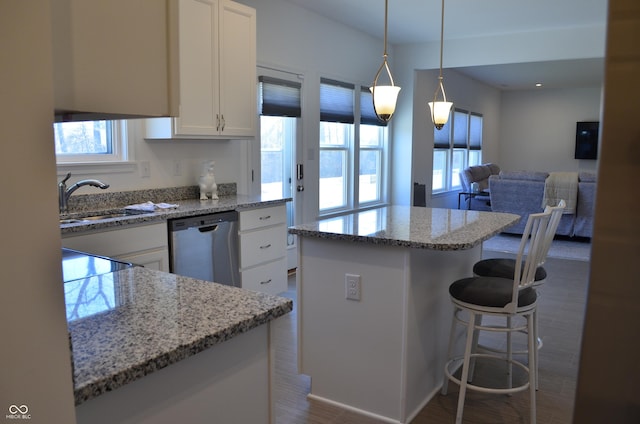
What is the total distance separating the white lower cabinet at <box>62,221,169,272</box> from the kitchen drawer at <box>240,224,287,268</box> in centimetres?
76

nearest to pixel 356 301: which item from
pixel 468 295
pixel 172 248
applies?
pixel 468 295

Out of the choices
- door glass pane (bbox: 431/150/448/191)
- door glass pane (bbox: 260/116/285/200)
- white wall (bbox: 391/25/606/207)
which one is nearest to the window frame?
door glass pane (bbox: 260/116/285/200)

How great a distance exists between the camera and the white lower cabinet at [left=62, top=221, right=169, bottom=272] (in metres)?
2.76

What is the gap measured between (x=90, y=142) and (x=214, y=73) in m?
1.05

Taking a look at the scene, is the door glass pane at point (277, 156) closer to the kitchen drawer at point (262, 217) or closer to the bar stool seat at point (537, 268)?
the kitchen drawer at point (262, 217)

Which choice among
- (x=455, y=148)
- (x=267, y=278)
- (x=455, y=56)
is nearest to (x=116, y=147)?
(x=267, y=278)

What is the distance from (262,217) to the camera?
4.07 metres

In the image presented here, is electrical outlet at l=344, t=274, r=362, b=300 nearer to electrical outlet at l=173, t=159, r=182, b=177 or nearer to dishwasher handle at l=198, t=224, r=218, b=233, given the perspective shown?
dishwasher handle at l=198, t=224, r=218, b=233

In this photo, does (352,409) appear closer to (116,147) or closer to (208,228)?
(208,228)

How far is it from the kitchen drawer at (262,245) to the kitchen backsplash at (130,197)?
651 millimetres

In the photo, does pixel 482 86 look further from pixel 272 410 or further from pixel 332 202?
pixel 272 410

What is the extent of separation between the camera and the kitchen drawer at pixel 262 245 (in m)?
3.94

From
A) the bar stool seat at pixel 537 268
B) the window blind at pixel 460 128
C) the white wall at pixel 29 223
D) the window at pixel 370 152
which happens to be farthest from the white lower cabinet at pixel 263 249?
the window blind at pixel 460 128

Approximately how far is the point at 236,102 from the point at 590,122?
10.4 metres
